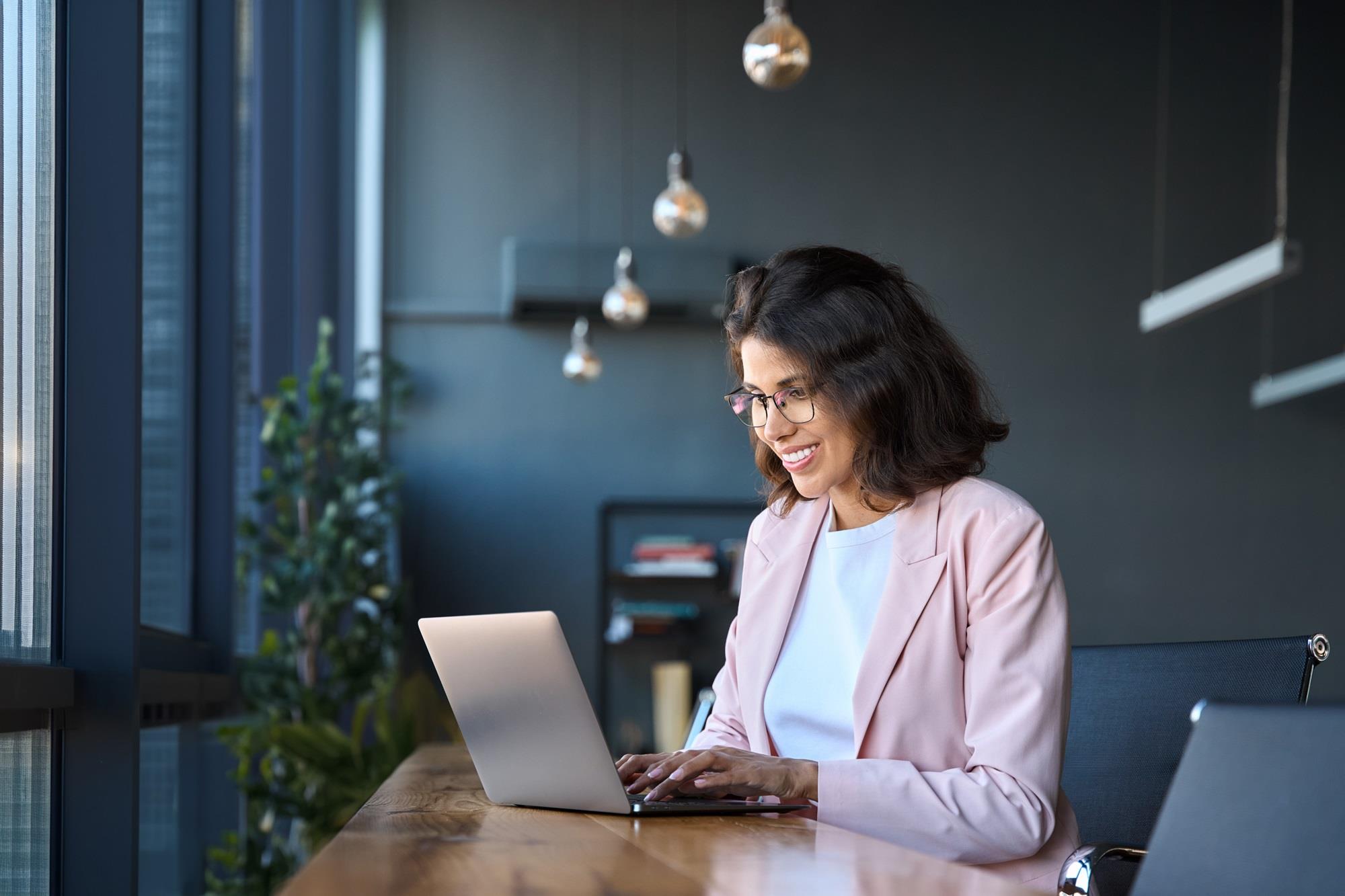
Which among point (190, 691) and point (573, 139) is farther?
point (573, 139)

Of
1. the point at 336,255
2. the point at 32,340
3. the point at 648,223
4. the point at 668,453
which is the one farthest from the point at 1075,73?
the point at 32,340

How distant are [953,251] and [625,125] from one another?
175 centimetres

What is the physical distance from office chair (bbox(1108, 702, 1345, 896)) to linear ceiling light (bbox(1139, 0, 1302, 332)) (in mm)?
3350

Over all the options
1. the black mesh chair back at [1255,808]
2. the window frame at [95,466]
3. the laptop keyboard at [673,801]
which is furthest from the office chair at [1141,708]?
the window frame at [95,466]

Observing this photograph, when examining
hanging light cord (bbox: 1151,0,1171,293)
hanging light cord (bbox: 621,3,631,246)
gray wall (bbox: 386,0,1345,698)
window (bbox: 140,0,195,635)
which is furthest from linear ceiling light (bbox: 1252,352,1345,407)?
window (bbox: 140,0,195,635)

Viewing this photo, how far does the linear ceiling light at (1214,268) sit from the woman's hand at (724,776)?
9.48ft

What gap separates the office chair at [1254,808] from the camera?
796 millimetres

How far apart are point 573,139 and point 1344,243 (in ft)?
12.8

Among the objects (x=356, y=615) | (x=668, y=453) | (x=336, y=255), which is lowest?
(x=356, y=615)

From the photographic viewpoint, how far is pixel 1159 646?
2.12 meters

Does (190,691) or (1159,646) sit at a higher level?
(1159,646)

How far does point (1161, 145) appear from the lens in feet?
22.7

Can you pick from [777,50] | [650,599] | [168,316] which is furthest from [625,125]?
[168,316]

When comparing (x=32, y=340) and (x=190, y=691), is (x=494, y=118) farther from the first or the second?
(x=32, y=340)
